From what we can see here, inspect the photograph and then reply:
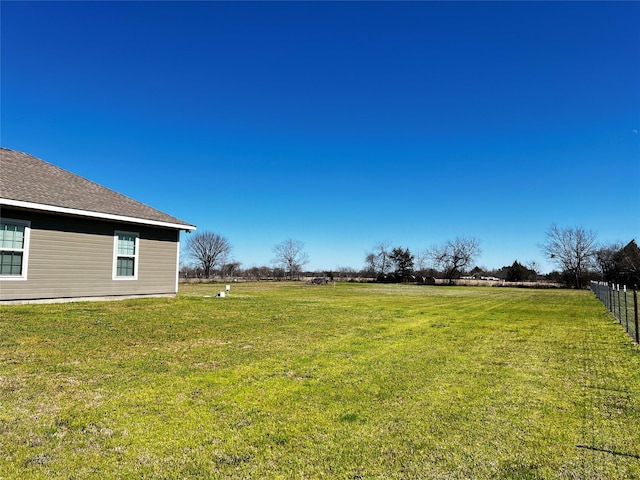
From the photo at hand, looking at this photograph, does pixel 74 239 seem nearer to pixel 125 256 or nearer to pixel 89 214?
pixel 89 214

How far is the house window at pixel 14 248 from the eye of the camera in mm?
9648

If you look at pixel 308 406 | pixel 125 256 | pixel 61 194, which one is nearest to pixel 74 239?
pixel 61 194

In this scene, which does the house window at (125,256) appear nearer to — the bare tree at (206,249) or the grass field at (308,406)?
the grass field at (308,406)

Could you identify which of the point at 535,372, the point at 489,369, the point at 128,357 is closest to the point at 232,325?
the point at 128,357

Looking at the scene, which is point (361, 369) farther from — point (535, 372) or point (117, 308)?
point (117, 308)

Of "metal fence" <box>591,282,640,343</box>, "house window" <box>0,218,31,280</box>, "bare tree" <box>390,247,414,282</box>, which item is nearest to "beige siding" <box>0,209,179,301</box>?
"house window" <box>0,218,31,280</box>

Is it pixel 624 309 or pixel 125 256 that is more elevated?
pixel 125 256

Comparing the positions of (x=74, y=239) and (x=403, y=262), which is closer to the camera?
(x=74, y=239)

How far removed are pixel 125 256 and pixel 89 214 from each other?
6.57 ft

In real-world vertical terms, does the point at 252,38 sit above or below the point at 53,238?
above

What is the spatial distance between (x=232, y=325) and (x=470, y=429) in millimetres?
6458

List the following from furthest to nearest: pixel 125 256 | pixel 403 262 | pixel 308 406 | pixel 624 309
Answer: pixel 403 262 < pixel 624 309 < pixel 125 256 < pixel 308 406

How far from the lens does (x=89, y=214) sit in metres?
11.0

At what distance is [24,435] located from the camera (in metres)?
2.88
